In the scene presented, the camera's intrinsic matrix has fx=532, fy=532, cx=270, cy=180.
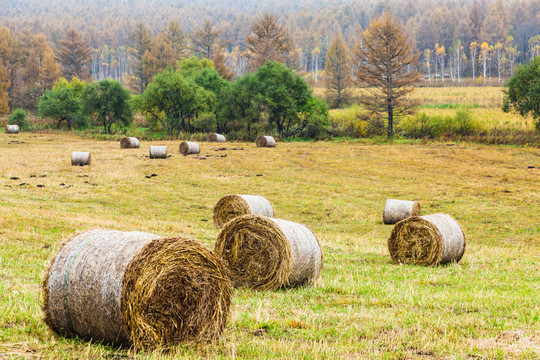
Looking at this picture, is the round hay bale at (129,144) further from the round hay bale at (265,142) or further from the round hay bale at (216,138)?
the round hay bale at (265,142)

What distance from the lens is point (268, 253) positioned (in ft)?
32.8

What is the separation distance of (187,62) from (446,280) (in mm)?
94079

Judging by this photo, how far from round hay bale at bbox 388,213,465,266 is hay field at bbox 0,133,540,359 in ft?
1.57

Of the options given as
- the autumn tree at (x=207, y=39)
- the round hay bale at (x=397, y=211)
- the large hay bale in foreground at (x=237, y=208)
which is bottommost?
the round hay bale at (x=397, y=211)

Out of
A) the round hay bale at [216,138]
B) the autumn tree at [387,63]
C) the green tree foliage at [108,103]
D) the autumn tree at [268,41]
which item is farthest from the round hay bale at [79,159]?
the autumn tree at [268,41]

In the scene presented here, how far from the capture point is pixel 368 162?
4412cm

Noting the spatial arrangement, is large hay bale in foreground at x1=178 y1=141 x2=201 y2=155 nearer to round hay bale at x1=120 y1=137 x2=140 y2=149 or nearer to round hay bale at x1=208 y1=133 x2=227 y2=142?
round hay bale at x1=120 y1=137 x2=140 y2=149

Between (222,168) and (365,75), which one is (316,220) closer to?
(222,168)

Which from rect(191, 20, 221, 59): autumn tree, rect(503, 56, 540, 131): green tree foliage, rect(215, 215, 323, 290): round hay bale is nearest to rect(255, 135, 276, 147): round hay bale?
rect(503, 56, 540, 131): green tree foliage

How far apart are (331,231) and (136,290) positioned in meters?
17.1

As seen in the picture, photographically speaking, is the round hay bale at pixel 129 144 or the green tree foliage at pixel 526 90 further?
the green tree foliage at pixel 526 90

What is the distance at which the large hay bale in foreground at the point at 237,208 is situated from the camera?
20656mm

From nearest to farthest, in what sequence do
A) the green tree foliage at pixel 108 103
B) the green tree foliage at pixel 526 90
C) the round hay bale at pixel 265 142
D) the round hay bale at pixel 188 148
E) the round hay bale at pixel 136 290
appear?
the round hay bale at pixel 136 290
the round hay bale at pixel 188 148
the round hay bale at pixel 265 142
the green tree foliage at pixel 526 90
the green tree foliage at pixel 108 103

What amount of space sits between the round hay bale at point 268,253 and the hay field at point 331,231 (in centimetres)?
31
